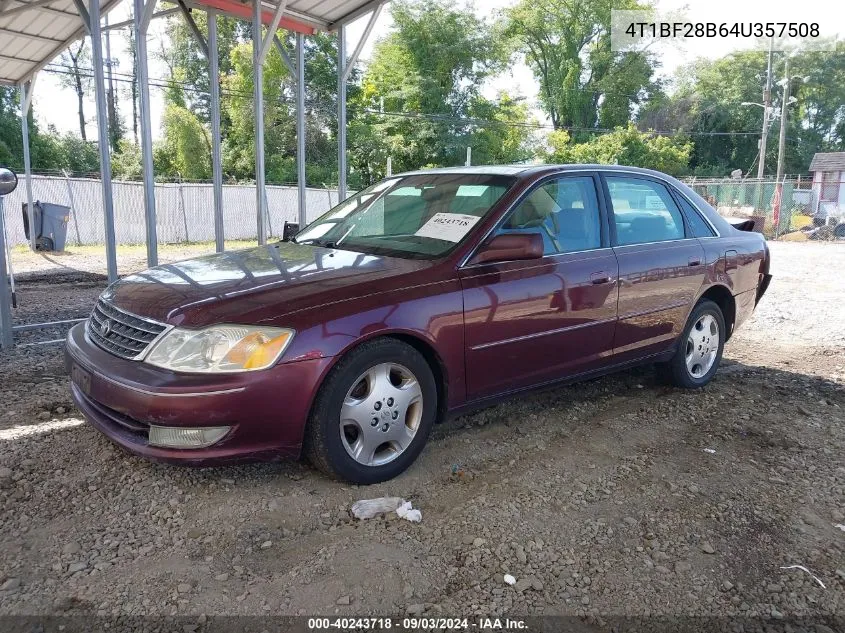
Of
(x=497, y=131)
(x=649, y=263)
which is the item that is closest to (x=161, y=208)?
(x=497, y=131)

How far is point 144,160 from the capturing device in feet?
22.1

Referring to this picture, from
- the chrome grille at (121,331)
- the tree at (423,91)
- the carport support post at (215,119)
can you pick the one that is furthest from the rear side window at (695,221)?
the tree at (423,91)

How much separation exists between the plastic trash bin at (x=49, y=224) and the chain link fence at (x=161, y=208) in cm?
86

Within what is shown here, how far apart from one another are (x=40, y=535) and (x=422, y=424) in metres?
1.78

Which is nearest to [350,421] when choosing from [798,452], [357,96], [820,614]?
[820,614]

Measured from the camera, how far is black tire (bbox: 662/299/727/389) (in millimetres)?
5043

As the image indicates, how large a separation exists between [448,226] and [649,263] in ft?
5.01

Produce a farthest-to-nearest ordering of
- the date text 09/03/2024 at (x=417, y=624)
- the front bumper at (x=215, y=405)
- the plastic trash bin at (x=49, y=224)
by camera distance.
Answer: the plastic trash bin at (x=49, y=224) → the front bumper at (x=215, y=405) → the date text 09/03/2024 at (x=417, y=624)

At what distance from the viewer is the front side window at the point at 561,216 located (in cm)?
401

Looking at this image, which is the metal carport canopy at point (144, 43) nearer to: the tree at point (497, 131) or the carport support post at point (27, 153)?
the carport support post at point (27, 153)

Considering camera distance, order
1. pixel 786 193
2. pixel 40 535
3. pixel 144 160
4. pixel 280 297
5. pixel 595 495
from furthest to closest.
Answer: pixel 786 193 < pixel 144 160 < pixel 595 495 < pixel 280 297 < pixel 40 535

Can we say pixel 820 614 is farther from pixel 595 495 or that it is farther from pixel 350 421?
pixel 350 421

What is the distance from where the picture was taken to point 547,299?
393cm

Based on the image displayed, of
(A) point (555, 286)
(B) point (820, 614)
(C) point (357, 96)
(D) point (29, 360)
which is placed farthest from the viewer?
(C) point (357, 96)
